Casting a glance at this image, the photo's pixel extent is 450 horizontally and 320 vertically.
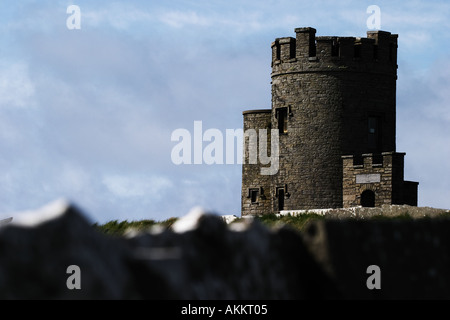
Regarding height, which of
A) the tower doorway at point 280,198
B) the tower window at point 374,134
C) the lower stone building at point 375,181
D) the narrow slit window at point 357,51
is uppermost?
the narrow slit window at point 357,51

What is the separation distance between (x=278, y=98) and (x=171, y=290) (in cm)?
3954

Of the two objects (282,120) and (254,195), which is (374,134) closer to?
(282,120)

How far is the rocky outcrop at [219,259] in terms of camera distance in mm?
3061

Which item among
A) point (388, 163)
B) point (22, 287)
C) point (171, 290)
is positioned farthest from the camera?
point (388, 163)

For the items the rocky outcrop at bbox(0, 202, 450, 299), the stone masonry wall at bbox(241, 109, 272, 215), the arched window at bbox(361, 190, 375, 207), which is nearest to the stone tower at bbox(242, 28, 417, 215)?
the arched window at bbox(361, 190, 375, 207)

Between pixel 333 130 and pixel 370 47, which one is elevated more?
pixel 370 47

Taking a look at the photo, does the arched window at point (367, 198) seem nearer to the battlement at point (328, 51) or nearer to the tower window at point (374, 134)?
the tower window at point (374, 134)

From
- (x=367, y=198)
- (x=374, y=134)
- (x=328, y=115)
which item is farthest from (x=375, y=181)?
(x=328, y=115)

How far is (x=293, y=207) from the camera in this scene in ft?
136

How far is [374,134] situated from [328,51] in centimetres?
418

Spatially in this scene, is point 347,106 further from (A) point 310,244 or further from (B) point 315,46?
(A) point 310,244

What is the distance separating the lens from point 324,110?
137ft

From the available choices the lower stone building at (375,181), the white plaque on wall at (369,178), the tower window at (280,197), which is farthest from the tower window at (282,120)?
the white plaque on wall at (369,178)

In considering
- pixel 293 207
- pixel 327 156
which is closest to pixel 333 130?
pixel 327 156
